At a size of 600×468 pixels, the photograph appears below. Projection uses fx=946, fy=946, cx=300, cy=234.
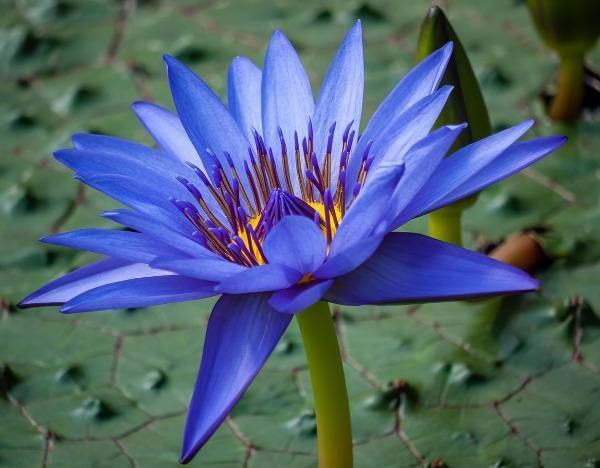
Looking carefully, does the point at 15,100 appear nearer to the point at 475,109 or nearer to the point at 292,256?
the point at 475,109

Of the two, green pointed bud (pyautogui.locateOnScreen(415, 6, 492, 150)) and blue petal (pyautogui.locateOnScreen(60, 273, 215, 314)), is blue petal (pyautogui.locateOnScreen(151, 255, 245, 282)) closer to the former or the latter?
blue petal (pyautogui.locateOnScreen(60, 273, 215, 314))

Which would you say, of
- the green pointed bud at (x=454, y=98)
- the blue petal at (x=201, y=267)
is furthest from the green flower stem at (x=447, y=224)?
the blue petal at (x=201, y=267)

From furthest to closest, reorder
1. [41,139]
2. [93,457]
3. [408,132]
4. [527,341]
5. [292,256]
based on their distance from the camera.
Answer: [41,139] < [527,341] < [93,457] < [408,132] < [292,256]

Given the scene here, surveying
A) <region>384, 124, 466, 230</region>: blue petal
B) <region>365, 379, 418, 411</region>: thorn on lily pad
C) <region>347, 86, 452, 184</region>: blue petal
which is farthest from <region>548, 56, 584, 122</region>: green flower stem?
<region>384, 124, 466, 230</region>: blue petal

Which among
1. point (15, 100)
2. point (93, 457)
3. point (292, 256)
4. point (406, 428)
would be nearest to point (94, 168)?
point (292, 256)

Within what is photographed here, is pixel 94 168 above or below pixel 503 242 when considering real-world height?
above

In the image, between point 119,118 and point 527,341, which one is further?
point 119,118

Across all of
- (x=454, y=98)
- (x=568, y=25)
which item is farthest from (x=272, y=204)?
(x=568, y=25)
